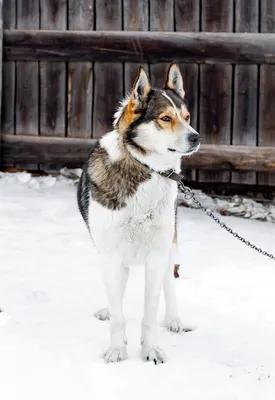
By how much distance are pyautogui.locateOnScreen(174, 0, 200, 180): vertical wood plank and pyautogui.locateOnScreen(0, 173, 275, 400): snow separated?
4.10ft

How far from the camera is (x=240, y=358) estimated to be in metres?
4.07

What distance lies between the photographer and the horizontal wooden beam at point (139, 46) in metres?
7.51

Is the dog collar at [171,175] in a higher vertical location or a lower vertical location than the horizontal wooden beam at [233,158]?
higher

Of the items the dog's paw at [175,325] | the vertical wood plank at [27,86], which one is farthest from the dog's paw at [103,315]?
the vertical wood plank at [27,86]

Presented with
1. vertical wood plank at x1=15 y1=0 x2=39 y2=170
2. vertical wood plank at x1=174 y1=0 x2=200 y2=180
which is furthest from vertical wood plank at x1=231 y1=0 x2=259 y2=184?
vertical wood plank at x1=15 y1=0 x2=39 y2=170

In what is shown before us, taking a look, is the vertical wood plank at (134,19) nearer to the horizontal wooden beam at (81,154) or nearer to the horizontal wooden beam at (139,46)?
the horizontal wooden beam at (139,46)

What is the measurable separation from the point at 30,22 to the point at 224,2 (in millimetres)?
2233

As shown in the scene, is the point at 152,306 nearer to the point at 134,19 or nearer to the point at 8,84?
Answer: the point at 134,19

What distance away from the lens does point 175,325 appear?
4.46 metres

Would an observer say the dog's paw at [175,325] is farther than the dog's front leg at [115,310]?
Yes

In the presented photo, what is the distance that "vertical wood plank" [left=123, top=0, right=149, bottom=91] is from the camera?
782 centimetres

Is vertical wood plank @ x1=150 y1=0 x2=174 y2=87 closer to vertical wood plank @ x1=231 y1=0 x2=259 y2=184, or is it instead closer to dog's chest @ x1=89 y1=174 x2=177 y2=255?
vertical wood plank @ x1=231 y1=0 x2=259 y2=184

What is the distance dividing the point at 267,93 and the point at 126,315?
3722 mm

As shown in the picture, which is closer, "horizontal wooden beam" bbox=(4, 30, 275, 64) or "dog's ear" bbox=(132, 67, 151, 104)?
"dog's ear" bbox=(132, 67, 151, 104)
